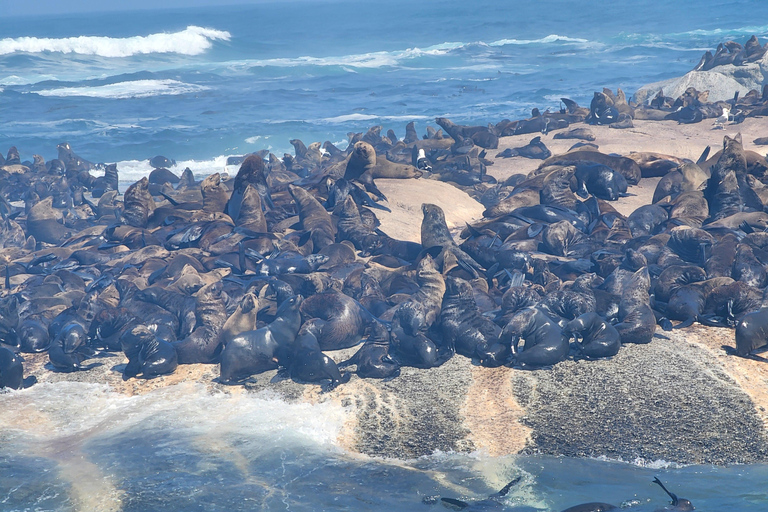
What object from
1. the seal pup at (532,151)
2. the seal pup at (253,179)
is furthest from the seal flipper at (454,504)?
the seal pup at (532,151)

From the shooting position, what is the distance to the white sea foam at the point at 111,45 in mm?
69062

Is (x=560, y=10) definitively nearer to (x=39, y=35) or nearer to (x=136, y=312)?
(x=39, y=35)

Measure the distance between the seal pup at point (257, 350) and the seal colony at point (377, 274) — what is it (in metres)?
0.02

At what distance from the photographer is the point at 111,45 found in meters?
70.6

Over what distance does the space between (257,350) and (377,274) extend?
2.50 meters

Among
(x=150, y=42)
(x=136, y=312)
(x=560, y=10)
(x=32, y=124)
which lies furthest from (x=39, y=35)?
(x=136, y=312)

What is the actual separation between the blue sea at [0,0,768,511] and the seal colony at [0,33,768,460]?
105 cm

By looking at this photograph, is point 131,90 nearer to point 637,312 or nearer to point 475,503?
point 637,312

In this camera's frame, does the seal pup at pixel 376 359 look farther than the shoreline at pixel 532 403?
Yes

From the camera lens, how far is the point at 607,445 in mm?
5191

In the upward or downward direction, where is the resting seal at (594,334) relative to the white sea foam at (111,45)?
downward

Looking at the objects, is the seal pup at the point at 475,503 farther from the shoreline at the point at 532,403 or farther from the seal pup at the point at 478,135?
the seal pup at the point at 478,135

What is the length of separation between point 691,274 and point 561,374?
248cm

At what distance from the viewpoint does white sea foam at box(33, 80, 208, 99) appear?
44094 mm
